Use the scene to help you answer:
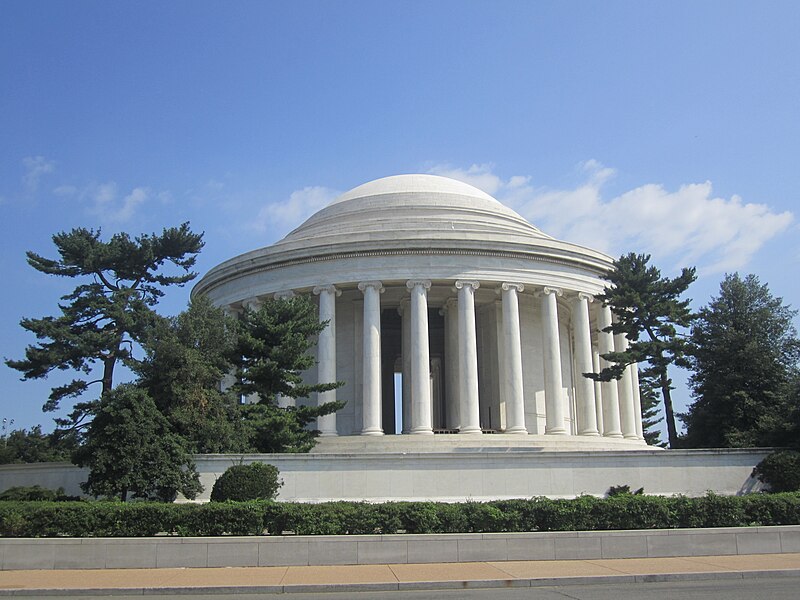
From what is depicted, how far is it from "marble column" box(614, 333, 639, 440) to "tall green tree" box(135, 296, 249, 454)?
2853 cm

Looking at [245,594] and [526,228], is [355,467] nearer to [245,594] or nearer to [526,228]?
[245,594]

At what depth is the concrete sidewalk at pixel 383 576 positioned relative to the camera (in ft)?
61.0

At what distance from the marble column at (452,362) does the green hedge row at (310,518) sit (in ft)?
91.5

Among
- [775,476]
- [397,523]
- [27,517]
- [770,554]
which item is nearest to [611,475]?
[775,476]

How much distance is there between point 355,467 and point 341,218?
24650 millimetres

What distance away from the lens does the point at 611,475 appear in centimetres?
3956

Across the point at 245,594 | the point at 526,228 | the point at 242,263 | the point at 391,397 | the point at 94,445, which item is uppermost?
the point at 526,228

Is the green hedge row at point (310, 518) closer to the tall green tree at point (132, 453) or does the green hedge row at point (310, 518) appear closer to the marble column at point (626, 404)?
the tall green tree at point (132, 453)

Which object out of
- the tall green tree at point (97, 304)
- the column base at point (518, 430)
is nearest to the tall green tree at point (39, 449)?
the tall green tree at point (97, 304)

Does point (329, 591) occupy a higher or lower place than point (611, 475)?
lower

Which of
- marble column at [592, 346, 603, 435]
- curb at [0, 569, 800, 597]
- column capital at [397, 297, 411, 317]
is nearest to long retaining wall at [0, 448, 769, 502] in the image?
marble column at [592, 346, 603, 435]

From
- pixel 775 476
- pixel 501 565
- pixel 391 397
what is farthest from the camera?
pixel 391 397

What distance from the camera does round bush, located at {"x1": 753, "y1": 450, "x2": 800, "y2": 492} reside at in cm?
3672

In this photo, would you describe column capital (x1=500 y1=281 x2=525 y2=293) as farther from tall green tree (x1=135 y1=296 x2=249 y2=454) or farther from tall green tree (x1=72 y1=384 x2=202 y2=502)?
tall green tree (x1=72 y1=384 x2=202 y2=502)
